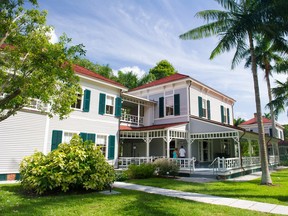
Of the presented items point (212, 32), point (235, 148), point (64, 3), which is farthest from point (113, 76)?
point (64, 3)

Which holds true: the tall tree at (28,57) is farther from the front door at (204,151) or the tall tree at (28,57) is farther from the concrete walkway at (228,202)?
the front door at (204,151)

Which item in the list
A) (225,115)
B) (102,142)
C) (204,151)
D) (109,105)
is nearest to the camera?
Answer: (102,142)

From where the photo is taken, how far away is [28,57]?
7078 millimetres

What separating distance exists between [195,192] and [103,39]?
857cm

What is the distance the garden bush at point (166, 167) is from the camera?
537 inches

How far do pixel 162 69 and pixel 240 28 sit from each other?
29.2 meters

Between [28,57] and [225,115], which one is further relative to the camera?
[225,115]

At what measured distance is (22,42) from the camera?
725 centimetres

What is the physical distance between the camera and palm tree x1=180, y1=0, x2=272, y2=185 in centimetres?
1148

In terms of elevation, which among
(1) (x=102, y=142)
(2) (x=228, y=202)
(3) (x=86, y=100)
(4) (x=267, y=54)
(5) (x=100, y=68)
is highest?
(5) (x=100, y=68)

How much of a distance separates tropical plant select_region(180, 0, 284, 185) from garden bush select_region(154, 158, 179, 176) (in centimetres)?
487

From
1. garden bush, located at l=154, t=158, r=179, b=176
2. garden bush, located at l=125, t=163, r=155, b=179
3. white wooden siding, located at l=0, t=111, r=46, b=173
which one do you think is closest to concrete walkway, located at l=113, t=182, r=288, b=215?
garden bush, located at l=125, t=163, r=155, b=179

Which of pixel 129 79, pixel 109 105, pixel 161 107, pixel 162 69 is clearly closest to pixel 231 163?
pixel 161 107

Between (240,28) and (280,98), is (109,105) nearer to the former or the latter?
(240,28)
